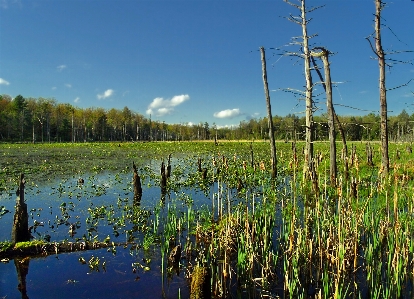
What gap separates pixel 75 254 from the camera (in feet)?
23.7

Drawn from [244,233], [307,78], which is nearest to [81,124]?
[307,78]

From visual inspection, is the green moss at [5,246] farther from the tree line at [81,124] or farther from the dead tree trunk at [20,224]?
the tree line at [81,124]

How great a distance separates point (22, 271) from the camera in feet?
20.8

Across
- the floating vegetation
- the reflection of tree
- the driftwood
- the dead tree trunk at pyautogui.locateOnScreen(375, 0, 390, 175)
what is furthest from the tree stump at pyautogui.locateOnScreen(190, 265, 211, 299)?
the dead tree trunk at pyautogui.locateOnScreen(375, 0, 390, 175)

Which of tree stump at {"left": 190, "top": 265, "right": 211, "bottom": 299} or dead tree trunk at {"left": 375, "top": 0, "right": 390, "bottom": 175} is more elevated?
dead tree trunk at {"left": 375, "top": 0, "right": 390, "bottom": 175}

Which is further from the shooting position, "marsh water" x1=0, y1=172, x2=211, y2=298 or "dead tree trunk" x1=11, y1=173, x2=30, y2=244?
"dead tree trunk" x1=11, y1=173, x2=30, y2=244

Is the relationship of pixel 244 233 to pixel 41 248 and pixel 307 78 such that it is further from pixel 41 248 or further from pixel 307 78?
pixel 307 78

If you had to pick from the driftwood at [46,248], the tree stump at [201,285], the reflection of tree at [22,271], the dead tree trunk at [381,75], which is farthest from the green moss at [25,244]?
the dead tree trunk at [381,75]

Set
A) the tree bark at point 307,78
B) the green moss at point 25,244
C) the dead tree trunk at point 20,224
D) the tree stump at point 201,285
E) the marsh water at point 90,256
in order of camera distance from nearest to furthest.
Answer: the tree stump at point 201,285 < the marsh water at point 90,256 < the green moss at point 25,244 < the dead tree trunk at point 20,224 < the tree bark at point 307,78

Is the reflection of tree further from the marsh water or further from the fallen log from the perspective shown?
the fallen log

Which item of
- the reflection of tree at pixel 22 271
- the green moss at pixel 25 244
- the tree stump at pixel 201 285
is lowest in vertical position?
the reflection of tree at pixel 22 271

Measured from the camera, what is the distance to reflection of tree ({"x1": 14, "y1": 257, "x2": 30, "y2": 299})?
5623mm

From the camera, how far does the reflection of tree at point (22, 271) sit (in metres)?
5.62

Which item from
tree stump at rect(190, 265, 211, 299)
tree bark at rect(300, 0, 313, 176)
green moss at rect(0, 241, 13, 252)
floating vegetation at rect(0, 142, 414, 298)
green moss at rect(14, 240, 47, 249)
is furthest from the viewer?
tree bark at rect(300, 0, 313, 176)
